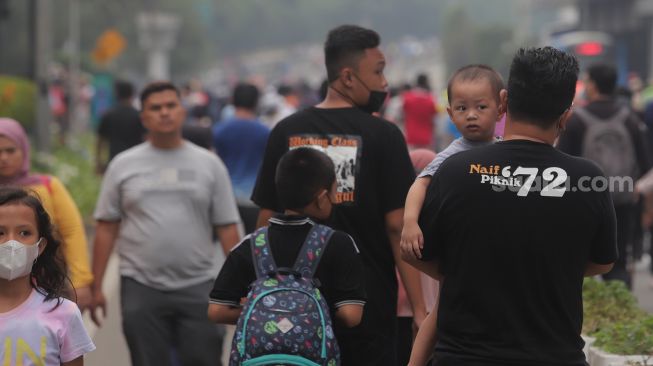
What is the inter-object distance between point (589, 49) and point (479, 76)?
41792 mm

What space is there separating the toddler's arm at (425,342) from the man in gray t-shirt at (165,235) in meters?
2.65

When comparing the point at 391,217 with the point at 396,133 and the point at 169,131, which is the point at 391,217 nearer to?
the point at 396,133

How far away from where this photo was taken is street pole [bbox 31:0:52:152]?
2309cm

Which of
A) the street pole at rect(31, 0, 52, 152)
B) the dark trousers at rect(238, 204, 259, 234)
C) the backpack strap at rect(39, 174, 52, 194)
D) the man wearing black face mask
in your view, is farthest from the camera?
the street pole at rect(31, 0, 52, 152)

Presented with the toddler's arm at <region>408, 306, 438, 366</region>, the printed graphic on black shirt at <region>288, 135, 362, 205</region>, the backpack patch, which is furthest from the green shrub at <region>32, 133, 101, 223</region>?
the toddler's arm at <region>408, 306, 438, 366</region>

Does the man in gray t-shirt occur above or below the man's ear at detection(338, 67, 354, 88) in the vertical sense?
below

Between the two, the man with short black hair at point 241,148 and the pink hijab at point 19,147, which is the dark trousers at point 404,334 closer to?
the pink hijab at point 19,147

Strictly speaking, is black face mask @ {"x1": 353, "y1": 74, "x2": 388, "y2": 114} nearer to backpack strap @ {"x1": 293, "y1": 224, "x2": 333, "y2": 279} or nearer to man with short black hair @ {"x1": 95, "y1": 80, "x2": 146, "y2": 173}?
backpack strap @ {"x1": 293, "y1": 224, "x2": 333, "y2": 279}

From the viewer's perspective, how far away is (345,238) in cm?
524

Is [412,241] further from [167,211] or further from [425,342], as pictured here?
[167,211]

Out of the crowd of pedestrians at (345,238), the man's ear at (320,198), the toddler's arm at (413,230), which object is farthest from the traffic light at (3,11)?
the toddler's arm at (413,230)

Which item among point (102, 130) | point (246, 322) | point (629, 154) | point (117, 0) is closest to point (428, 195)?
point (246, 322)

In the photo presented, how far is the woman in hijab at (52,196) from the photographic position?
690 cm

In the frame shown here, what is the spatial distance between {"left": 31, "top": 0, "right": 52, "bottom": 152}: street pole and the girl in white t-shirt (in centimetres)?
1847
